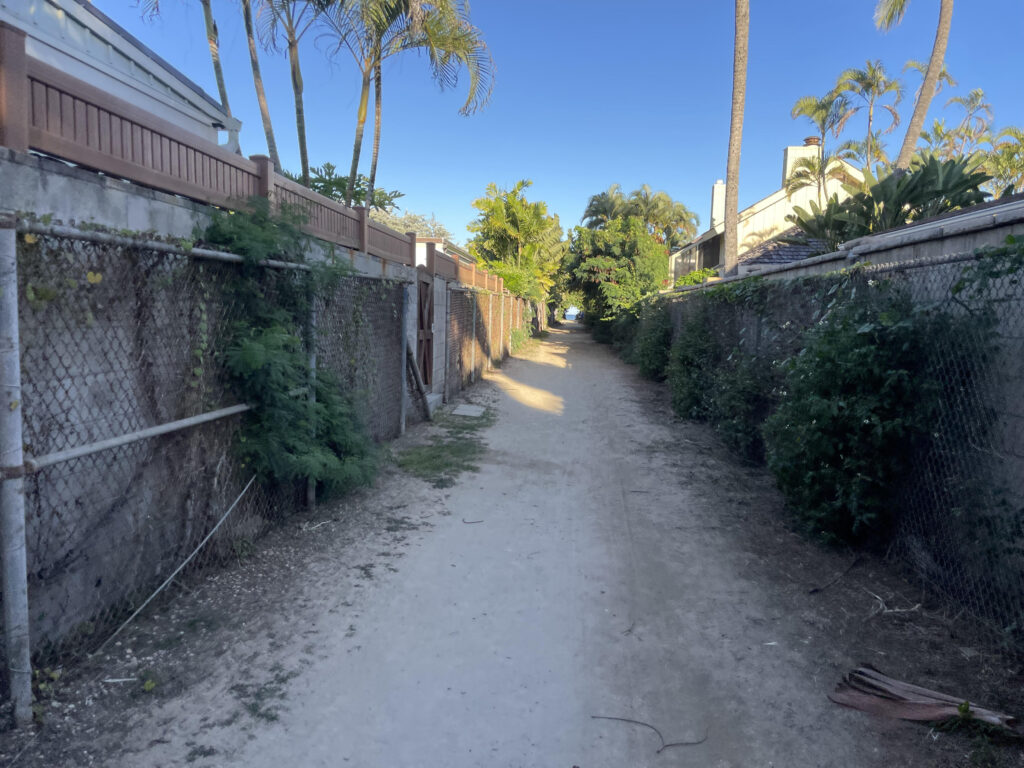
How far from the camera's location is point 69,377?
2.96 meters

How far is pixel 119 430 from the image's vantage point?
328cm

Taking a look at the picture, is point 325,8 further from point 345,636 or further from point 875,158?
point 875,158

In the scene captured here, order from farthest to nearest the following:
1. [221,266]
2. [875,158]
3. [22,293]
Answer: [875,158], [221,266], [22,293]

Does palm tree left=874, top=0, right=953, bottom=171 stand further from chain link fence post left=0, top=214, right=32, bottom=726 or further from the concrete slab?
chain link fence post left=0, top=214, right=32, bottom=726

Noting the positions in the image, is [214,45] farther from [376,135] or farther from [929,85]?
[929,85]

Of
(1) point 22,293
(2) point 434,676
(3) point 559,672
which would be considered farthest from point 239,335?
(3) point 559,672

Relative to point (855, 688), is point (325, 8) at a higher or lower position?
higher

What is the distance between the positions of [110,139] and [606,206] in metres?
49.8

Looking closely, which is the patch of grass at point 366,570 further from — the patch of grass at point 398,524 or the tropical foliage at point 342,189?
the tropical foliage at point 342,189

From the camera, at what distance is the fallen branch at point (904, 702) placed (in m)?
2.67

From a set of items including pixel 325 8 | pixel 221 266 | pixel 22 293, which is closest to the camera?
pixel 22 293

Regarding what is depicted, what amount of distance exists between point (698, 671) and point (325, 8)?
13.5 m

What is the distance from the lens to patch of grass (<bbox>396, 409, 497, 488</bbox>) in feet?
22.2

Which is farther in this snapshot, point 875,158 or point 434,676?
point 875,158
